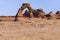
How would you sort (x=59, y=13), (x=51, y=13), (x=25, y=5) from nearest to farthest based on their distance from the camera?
(x=25, y=5) → (x=51, y=13) → (x=59, y=13)

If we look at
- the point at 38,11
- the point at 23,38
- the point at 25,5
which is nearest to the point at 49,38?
the point at 23,38

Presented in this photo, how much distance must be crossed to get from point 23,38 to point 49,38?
1.55m

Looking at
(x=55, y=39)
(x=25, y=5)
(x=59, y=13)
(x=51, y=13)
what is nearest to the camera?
(x=55, y=39)

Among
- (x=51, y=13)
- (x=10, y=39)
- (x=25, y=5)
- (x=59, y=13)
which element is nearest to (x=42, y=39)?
(x=10, y=39)

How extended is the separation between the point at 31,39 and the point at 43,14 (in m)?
35.8

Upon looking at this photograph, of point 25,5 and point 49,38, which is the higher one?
point 25,5

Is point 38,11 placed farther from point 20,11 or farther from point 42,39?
point 42,39

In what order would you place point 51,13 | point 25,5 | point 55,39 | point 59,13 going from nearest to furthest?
1. point 55,39
2. point 25,5
3. point 51,13
4. point 59,13

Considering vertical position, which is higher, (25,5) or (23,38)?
(25,5)

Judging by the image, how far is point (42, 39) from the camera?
34.5 ft

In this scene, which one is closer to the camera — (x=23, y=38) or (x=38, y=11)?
(x=23, y=38)

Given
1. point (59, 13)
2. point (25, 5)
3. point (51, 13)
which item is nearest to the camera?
point (25, 5)

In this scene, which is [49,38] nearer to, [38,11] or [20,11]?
[20,11]

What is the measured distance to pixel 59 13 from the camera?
4828cm
